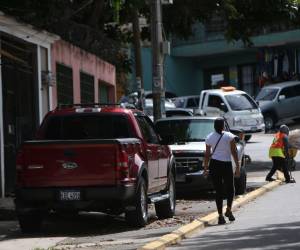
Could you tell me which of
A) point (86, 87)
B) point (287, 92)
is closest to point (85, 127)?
point (86, 87)

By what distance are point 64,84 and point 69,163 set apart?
29.4ft

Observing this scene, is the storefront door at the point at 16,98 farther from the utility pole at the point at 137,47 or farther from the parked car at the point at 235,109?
the parked car at the point at 235,109

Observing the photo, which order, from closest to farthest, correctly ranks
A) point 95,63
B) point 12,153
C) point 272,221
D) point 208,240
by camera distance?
1. point 208,240
2. point 272,221
3. point 12,153
4. point 95,63

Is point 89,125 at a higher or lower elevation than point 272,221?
higher

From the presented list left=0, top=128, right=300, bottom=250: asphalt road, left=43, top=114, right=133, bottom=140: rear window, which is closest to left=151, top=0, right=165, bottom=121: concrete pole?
left=0, top=128, right=300, bottom=250: asphalt road

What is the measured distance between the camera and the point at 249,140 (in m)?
35.3

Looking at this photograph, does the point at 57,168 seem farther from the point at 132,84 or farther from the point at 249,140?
the point at 132,84

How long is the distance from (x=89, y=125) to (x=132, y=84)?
33.1 meters

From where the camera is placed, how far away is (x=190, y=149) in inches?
704

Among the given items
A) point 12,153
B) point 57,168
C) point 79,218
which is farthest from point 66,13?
point 57,168

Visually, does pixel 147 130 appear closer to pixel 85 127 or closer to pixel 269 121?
pixel 85 127

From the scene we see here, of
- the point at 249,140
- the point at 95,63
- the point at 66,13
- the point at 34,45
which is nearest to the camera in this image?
the point at 34,45

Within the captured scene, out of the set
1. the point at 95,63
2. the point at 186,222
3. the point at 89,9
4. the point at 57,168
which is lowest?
the point at 186,222

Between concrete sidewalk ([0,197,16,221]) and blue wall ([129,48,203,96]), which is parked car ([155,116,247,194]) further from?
blue wall ([129,48,203,96])
